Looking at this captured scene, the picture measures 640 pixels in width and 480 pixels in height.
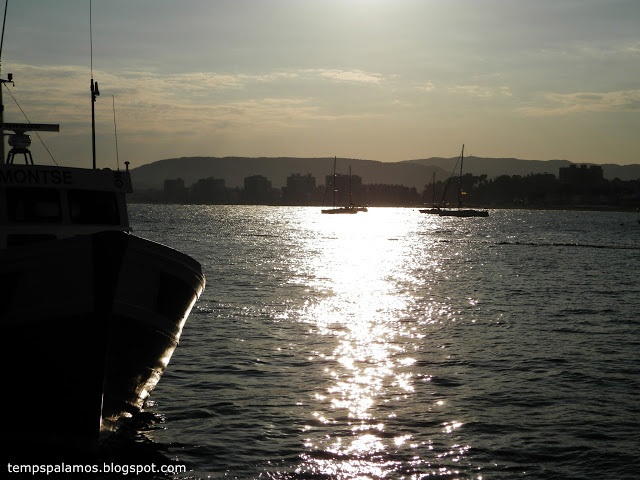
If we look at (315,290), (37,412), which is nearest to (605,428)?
(37,412)

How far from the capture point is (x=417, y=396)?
16.9 m

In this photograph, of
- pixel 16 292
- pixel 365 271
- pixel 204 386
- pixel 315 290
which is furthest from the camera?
pixel 365 271

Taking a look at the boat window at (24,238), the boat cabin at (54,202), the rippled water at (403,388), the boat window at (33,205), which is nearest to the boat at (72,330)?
the rippled water at (403,388)

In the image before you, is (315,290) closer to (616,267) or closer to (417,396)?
(417,396)

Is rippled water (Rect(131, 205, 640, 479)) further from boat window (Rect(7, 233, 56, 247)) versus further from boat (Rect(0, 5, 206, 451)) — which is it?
boat window (Rect(7, 233, 56, 247))

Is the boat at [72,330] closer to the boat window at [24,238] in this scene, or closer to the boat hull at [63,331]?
the boat hull at [63,331]

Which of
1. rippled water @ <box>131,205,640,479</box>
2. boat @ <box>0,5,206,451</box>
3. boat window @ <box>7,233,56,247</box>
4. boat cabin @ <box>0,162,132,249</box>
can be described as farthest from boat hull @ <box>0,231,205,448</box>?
boat cabin @ <box>0,162,132,249</box>

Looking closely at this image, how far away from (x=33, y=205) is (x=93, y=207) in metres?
1.23

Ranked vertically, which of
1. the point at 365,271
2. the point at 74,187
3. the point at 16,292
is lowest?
the point at 365,271

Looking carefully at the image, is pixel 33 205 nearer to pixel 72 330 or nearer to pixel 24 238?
pixel 24 238

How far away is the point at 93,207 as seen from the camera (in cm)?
1561

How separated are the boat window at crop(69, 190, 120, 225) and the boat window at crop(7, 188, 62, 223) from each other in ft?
1.13

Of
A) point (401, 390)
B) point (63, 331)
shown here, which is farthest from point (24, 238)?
point (401, 390)

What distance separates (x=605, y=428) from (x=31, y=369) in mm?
11099
